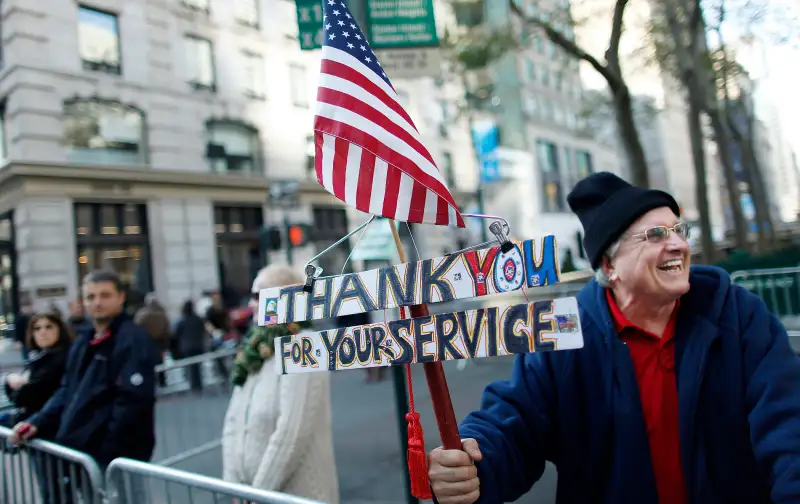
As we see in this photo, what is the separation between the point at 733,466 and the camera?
5.82 feet

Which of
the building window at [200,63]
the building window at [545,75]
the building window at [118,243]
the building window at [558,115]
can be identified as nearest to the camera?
the building window at [118,243]

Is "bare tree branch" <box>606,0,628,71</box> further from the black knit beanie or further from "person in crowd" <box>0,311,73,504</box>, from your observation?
"person in crowd" <box>0,311,73,504</box>


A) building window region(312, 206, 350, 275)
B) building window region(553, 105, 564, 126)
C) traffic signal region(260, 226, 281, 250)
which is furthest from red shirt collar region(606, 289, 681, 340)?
building window region(553, 105, 564, 126)

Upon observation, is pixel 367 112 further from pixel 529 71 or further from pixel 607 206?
pixel 529 71

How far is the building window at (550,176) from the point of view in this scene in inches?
1401

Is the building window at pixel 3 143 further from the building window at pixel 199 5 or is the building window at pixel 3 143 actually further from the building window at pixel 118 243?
the building window at pixel 199 5

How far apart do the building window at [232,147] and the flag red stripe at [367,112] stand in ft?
57.6

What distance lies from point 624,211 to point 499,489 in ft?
3.10

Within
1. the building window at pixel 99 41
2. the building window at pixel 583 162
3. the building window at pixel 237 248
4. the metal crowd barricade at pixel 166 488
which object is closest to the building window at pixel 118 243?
the building window at pixel 237 248

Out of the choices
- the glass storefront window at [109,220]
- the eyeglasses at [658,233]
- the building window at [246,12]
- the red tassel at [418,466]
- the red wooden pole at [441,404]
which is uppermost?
the building window at [246,12]

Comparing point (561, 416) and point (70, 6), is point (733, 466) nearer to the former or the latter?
point (561, 416)

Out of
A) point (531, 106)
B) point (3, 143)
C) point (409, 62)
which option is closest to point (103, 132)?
point (3, 143)

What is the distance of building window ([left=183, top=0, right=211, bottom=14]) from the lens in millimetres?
18117

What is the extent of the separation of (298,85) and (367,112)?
824 inches
